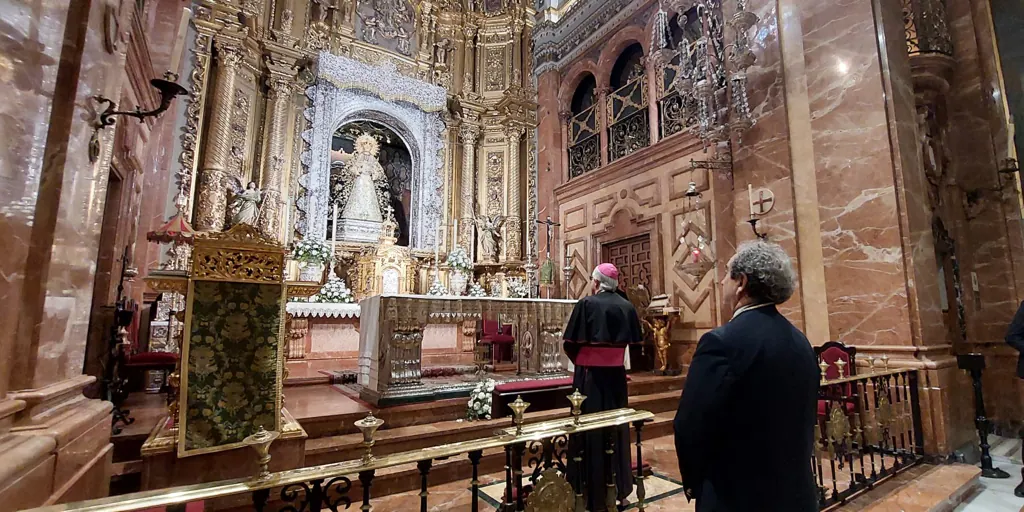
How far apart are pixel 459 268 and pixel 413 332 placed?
14.7ft

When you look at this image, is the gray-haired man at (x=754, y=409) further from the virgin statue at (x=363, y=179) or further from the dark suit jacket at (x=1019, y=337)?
the virgin statue at (x=363, y=179)

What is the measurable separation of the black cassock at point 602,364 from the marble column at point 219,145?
6657 millimetres

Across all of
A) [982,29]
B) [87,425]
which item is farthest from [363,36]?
[982,29]

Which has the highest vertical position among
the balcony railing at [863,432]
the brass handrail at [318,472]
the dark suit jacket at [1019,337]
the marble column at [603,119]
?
the marble column at [603,119]

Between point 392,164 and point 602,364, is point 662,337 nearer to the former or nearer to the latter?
point 602,364

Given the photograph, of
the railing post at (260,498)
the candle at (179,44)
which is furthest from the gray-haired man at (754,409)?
the candle at (179,44)

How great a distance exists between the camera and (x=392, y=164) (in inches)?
431

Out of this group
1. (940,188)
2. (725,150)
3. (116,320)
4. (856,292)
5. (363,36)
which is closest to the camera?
(116,320)

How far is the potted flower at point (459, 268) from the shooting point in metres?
9.59

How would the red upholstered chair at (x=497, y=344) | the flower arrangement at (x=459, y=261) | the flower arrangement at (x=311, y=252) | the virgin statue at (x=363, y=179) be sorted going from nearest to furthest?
the flower arrangement at (x=311, y=252) → the red upholstered chair at (x=497, y=344) → the flower arrangement at (x=459, y=261) → the virgin statue at (x=363, y=179)

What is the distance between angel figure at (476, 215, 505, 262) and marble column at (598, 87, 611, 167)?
2.72 metres

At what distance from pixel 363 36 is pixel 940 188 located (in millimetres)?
10794

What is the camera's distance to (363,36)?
10469 mm

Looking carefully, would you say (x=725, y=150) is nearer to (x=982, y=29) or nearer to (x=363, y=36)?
(x=982, y=29)
